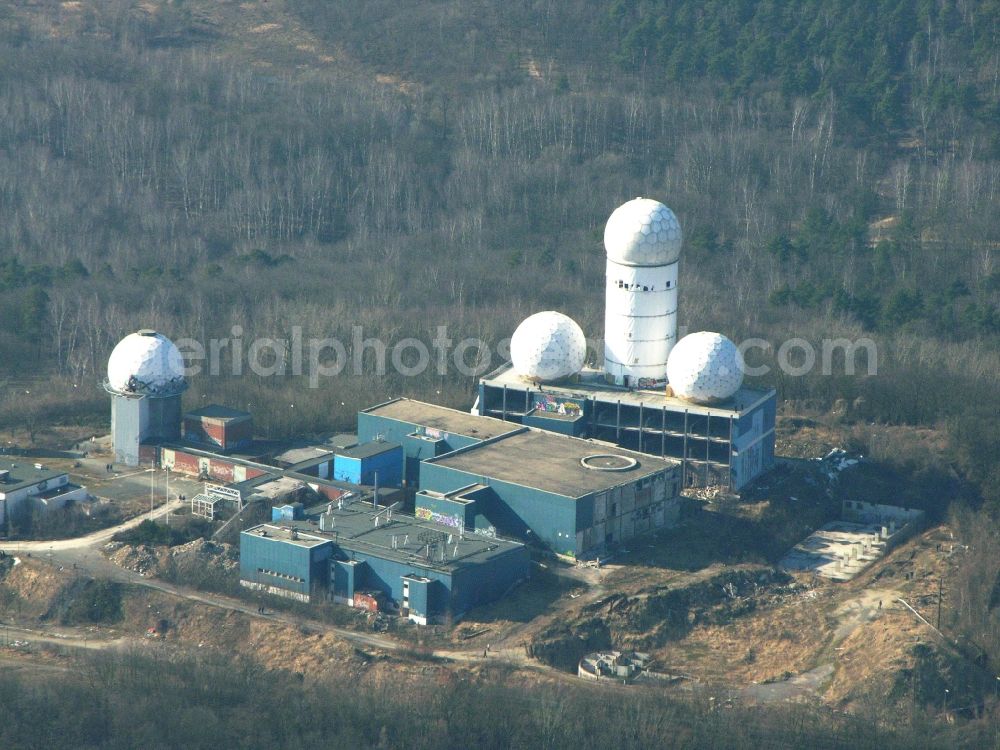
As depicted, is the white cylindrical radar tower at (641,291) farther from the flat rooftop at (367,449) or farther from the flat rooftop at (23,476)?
the flat rooftop at (23,476)

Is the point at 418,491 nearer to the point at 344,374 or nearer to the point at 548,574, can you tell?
the point at 548,574

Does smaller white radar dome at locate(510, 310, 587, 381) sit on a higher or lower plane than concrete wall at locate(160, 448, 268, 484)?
higher

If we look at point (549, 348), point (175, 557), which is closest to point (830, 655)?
point (549, 348)

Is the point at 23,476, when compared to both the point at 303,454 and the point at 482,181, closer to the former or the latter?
the point at 303,454

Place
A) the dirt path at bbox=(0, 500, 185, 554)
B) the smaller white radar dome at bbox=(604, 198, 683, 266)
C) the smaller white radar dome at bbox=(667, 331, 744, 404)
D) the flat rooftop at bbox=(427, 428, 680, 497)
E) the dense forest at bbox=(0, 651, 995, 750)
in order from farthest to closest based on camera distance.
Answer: the smaller white radar dome at bbox=(604, 198, 683, 266) → the smaller white radar dome at bbox=(667, 331, 744, 404) → the flat rooftop at bbox=(427, 428, 680, 497) → the dirt path at bbox=(0, 500, 185, 554) → the dense forest at bbox=(0, 651, 995, 750)

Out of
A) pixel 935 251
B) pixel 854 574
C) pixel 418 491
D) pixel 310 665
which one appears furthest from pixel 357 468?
pixel 935 251

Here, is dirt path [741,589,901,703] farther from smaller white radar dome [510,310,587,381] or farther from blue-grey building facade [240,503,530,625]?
smaller white radar dome [510,310,587,381]

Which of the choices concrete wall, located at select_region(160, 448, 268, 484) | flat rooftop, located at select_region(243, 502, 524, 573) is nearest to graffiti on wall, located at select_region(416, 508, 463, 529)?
flat rooftop, located at select_region(243, 502, 524, 573)
